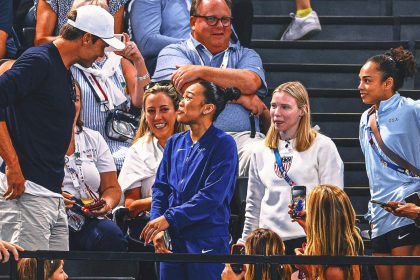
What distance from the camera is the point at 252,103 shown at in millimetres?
9016

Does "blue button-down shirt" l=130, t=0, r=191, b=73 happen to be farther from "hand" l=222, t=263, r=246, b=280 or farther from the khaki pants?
A: "hand" l=222, t=263, r=246, b=280

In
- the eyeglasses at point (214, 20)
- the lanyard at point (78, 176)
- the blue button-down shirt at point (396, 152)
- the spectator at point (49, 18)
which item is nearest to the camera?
the blue button-down shirt at point (396, 152)

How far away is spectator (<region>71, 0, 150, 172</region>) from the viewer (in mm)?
9070

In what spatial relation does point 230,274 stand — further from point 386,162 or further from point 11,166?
point 386,162

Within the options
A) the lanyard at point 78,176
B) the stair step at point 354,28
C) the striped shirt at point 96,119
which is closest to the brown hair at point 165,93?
the striped shirt at point 96,119

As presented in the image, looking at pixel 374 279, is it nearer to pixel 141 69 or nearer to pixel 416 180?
pixel 416 180

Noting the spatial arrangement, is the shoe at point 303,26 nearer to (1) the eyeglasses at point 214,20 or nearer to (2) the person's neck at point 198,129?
(1) the eyeglasses at point 214,20

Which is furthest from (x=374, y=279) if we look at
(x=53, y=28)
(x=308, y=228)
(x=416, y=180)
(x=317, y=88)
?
(x=53, y=28)

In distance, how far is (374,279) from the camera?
27.9ft

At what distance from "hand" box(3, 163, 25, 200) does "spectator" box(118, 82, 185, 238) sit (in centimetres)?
147

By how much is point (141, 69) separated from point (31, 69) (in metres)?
2.32

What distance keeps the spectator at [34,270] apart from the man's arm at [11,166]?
448 mm

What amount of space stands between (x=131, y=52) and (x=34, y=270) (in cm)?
277

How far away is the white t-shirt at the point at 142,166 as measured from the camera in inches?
336
